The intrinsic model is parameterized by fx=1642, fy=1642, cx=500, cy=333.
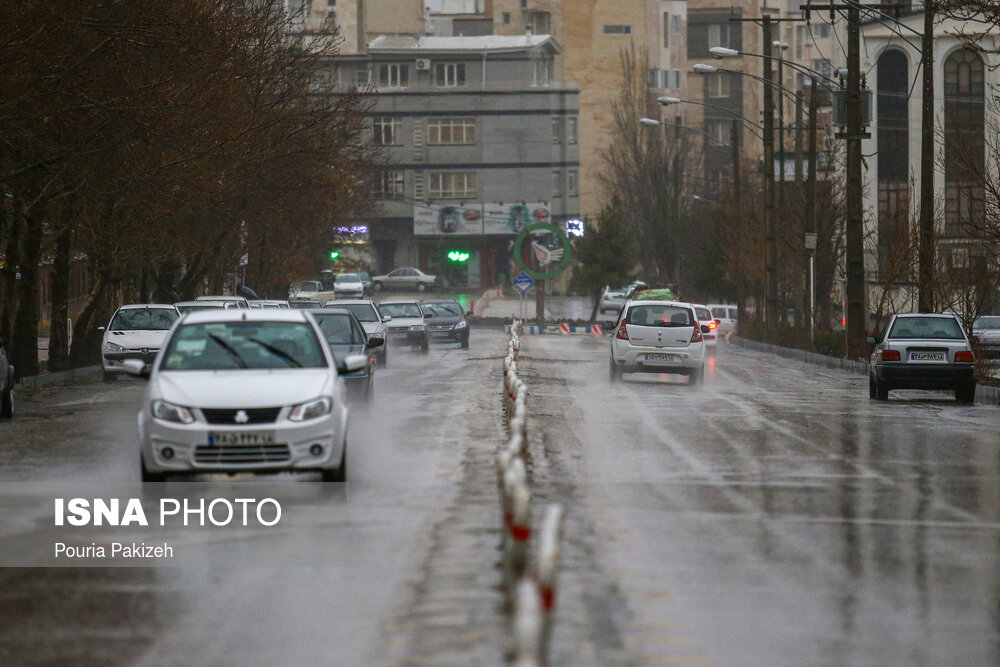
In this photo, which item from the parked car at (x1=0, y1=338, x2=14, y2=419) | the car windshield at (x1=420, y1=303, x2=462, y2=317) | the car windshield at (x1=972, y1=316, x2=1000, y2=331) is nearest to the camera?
Answer: the parked car at (x1=0, y1=338, x2=14, y2=419)

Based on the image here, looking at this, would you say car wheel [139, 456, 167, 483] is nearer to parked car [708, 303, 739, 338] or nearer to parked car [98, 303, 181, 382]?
parked car [98, 303, 181, 382]

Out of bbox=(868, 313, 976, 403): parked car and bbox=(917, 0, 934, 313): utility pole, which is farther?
bbox=(917, 0, 934, 313): utility pole

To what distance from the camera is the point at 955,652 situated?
7.45m

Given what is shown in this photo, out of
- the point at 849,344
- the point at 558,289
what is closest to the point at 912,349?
the point at 849,344

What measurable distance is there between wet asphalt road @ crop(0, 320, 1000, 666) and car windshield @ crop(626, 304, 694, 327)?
1044cm

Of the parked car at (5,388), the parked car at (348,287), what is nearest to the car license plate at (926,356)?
the parked car at (5,388)

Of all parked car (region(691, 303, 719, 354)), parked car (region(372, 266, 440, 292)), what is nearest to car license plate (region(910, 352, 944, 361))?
parked car (region(691, 303, 719, 354))

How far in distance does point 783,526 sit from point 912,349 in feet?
52.3

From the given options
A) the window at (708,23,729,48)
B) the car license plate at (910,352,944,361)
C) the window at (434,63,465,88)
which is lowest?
the car license plate at (910,352,944,361)

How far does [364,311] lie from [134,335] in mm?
5622

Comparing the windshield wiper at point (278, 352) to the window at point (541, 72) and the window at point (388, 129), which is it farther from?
the window at point (541, 72)

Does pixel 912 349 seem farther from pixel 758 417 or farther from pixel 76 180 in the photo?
pixel 76 180

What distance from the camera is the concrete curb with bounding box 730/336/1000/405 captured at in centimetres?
2788

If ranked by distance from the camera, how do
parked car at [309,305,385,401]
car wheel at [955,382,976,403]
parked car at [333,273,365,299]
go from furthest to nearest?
parked car at [333,273,365,299]
car wheel at [955,382,976,403]
parked car at [309,305,385,401]
